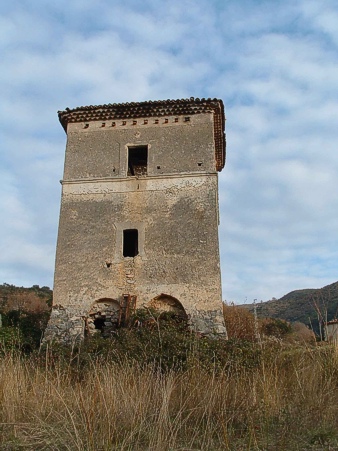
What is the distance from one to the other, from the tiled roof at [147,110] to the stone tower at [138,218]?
0.11 feet

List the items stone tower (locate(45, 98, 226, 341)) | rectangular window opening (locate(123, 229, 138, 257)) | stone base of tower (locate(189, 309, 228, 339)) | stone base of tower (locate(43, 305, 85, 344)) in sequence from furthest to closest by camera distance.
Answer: rectangular window opening (locate(123, 229, 138, 257))
stone tower (locate(45, 98, 226, 341))
stone base of tower (locate(43, 305, 85, 344))
stone base of tower (locate(189, 309, 228, 339))

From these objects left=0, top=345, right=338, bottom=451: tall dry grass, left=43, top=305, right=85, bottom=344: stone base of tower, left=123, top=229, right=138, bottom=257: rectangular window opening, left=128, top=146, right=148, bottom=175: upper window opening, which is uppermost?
left=128, top=146, right=148, bottom=175: upper window opening

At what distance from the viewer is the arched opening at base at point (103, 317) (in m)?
12.6

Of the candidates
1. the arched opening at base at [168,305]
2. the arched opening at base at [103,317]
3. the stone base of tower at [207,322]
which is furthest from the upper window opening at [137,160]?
the stone base of tower at [207,322]

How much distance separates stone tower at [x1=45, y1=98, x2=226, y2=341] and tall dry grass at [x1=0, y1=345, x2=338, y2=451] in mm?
6842

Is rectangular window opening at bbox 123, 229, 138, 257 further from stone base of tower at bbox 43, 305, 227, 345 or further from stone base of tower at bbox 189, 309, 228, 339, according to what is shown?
stone base of tower at bbox 189, 309, 228, 339

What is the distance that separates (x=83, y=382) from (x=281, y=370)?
2612 mm

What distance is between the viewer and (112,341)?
34.6 ft

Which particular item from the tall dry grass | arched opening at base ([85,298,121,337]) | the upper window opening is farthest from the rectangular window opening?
the tall dry grass

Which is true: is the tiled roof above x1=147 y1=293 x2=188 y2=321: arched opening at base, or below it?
above

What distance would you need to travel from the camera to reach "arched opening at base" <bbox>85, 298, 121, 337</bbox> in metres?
12.6

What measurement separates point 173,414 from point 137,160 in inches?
505

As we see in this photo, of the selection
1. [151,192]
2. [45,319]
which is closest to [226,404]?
[151,192]

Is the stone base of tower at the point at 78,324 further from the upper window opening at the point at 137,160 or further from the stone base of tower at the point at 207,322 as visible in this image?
the upper window opening at the point at 137,160
